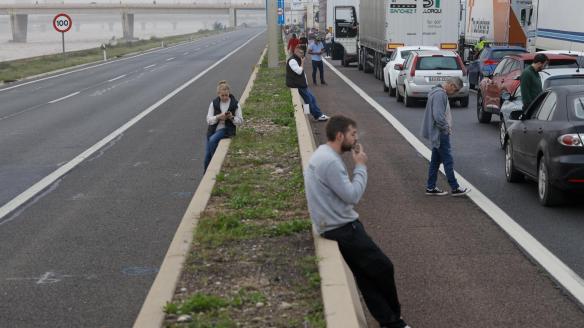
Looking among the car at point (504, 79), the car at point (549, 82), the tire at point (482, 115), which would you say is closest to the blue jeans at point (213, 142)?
the car at point (549, 82)

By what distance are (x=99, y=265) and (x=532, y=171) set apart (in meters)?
5.87

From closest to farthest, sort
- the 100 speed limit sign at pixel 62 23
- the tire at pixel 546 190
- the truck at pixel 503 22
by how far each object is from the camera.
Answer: the tire at pixel 546 190 → the truck at pixel 503 22 → the 100 speed limit sign at pixel 62 23

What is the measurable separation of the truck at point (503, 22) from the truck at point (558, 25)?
1.36 m

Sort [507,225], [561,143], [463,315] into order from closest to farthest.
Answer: [463,315], [507,225], [561,143]

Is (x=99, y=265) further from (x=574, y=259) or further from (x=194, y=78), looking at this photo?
(x=194, y=78)

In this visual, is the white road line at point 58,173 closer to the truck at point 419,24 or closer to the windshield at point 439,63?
the windshield at point 439,63

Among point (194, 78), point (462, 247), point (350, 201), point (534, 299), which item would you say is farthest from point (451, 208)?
point (194, 78)

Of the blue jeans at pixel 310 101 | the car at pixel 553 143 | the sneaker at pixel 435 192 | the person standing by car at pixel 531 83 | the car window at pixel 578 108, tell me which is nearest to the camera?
the car at pixel 553 143

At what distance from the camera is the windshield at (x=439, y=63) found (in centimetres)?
2717

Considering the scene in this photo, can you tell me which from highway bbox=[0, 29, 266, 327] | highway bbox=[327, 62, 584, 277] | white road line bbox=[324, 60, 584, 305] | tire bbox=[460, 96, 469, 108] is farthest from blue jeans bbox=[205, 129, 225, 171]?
tire bbox=[460, 96, 469, 108]

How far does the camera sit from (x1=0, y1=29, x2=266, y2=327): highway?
324 inches

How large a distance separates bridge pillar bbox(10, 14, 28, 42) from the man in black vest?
13319 centimetres

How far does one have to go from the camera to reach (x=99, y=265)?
933cm

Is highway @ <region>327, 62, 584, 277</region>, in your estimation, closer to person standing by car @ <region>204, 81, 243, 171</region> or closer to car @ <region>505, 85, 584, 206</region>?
car @ <region>505, 85, 584, 206</region>
